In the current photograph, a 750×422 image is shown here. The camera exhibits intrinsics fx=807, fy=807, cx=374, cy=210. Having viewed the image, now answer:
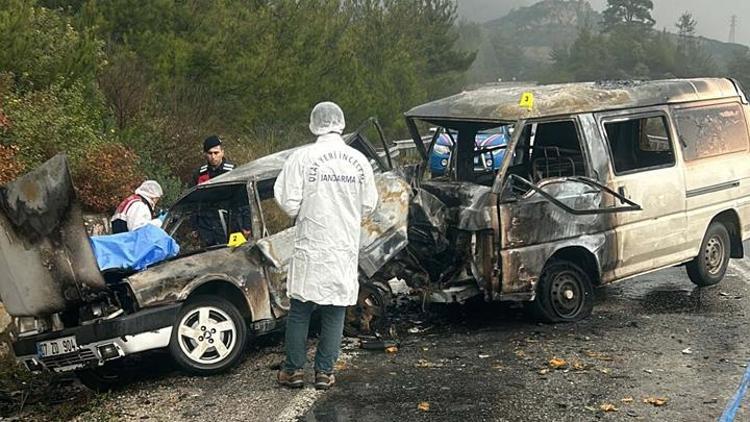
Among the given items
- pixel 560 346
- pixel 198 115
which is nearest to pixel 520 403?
pixel 560 346

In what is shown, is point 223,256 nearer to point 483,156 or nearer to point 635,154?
point 483,156

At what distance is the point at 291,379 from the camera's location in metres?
5.60

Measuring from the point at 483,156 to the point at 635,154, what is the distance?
1.55 meters

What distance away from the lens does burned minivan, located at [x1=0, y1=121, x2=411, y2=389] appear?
17.5 feet

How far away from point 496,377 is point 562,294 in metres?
1.67

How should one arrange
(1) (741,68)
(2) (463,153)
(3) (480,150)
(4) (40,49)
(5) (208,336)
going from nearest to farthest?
(5) (208,336) < (2) (463,153) < (3) (480,150) < (4) (40,49) < (1) (741,68)

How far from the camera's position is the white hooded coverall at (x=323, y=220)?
213 inches

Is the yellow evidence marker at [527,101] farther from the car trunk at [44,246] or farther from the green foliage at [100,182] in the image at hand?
the green foliage at [100,182]

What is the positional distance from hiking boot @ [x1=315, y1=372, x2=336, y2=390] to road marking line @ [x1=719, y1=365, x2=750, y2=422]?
251 centimetres

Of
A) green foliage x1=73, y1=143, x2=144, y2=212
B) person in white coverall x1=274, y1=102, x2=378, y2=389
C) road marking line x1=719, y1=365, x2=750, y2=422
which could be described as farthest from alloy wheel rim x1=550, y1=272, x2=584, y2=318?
green foliage x1=73, y1=143, x2=144, y2=212

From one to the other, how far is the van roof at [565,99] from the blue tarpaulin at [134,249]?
2948 millimetres

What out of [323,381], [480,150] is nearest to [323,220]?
[323,381]

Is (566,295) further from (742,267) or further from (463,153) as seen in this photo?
(742,267)

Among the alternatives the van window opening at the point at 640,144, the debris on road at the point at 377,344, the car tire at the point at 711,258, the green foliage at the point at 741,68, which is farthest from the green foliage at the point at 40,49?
the green foliage at the point at 741,68
